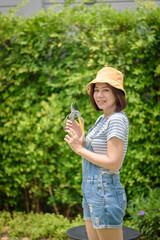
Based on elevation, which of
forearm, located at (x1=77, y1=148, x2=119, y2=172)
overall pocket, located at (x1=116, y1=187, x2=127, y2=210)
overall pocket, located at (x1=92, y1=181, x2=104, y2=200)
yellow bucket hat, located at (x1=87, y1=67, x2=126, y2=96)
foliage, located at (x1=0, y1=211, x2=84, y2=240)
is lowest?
foliage, located at (x1=0, y1=211, x2=84, y2=240)

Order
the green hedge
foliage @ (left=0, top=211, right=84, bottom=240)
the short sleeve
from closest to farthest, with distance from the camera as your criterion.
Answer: the short sleeve
foliage @ (left=0, top=211, right=84, bottom=240)
the green hedge

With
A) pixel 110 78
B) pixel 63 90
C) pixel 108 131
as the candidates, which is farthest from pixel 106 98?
pixel 63 90

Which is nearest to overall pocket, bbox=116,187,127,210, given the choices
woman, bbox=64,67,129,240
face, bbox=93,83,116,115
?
woman, bbox=64,67,129,240

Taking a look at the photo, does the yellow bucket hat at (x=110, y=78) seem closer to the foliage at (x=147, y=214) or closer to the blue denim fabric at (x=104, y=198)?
the blue denim fabric at (x=104, y=198)

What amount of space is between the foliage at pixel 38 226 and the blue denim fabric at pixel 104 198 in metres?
1.97

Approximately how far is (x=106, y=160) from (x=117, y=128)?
215mm

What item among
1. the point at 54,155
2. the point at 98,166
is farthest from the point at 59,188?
the point at 98,166

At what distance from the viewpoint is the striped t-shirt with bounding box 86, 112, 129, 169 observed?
2102 millimetres

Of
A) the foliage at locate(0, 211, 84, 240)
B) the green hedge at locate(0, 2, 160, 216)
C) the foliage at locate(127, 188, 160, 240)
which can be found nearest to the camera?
the foliage at locate(127, 188, 160, 240)

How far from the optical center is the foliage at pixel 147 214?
3.75m

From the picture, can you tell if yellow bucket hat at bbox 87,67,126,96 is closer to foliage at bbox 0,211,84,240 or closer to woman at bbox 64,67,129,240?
woman at bbox 64,67,129,240

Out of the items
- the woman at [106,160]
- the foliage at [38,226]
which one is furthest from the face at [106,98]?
the foliage at [38,226]

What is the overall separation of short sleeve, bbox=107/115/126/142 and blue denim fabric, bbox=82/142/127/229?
254 millimetres

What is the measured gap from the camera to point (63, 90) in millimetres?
4438
